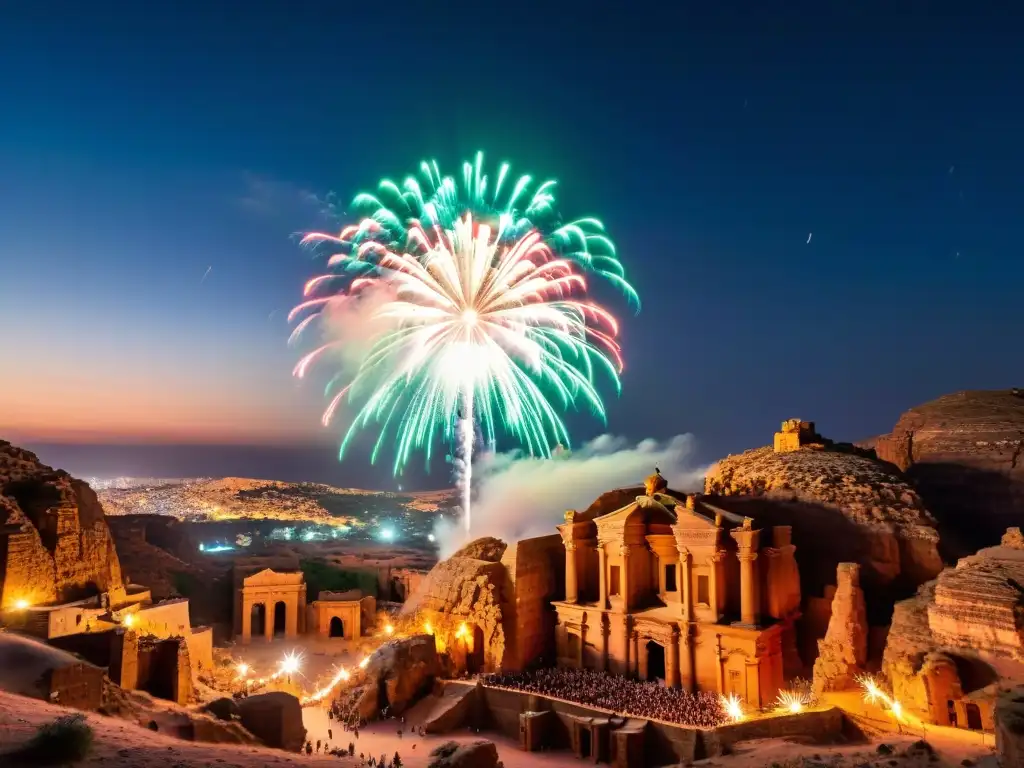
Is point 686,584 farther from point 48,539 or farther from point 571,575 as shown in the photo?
point 48,539

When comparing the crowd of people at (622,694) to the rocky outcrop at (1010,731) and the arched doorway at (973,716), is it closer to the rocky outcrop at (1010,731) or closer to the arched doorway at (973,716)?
the arched doorway at (973,716)

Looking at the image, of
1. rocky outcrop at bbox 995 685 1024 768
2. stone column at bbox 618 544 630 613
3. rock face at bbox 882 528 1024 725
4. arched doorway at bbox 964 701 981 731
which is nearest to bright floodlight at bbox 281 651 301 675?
stone column at bbox 618 544 630 613

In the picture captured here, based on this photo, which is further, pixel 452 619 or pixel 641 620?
pixel 452 619

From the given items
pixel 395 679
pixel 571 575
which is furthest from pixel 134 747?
pixel 571 575

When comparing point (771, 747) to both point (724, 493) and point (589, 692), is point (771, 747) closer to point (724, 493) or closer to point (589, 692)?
point (589, 692)

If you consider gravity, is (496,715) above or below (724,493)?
below

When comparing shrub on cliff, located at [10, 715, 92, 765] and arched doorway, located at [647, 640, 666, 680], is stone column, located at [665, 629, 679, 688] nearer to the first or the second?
arched doorway, located at [647, 640, 666, 680]

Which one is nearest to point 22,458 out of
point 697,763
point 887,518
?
point 697,763
